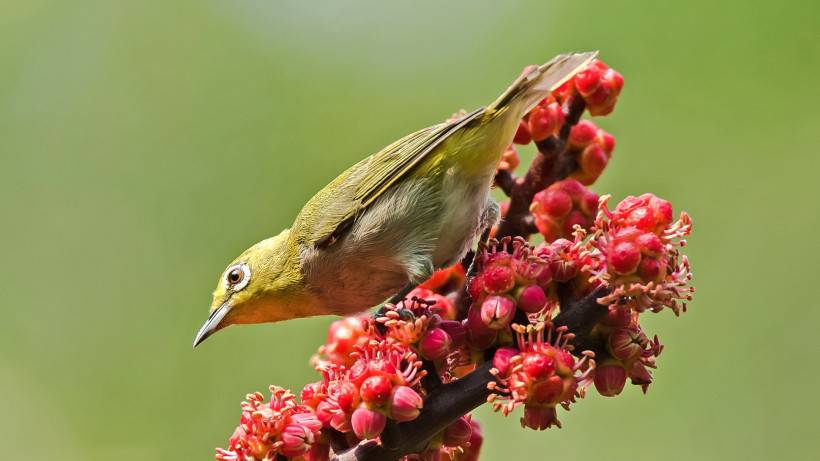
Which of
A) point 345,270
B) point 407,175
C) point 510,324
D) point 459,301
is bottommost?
point 510,324

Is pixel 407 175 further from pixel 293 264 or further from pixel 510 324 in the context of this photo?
pixel 510 324

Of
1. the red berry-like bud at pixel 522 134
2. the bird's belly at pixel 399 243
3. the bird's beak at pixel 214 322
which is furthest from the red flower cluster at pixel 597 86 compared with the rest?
the bird's beak at pixel 214 322

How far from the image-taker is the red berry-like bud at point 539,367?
302cm

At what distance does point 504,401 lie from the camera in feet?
10.2

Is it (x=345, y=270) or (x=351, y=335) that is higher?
(x=345, y=270)

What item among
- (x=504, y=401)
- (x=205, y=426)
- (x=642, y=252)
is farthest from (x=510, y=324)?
(x=205, y=426)

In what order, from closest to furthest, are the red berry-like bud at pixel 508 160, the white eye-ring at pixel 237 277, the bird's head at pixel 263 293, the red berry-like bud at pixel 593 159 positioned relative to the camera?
1. the red berry-like bud at pixel 593 159
2. the red berry-like bud at pixel 508 160
3. the bird's head at pixel 263 293
4. the white eye-ring at pixel 237 277

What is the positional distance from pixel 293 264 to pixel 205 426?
2.49 meters

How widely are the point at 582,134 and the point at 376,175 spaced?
4.32 feet

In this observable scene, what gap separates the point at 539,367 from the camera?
302 cm

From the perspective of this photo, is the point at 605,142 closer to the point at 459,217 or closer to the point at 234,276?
the point at 459,217

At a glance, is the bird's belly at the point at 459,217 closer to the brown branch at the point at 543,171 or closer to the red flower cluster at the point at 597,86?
the brown branch at the point at 543,171


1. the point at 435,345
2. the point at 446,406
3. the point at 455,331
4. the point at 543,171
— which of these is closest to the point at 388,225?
the point at 543,171

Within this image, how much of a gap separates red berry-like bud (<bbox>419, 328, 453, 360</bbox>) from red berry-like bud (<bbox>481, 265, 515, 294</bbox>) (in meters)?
0.23
